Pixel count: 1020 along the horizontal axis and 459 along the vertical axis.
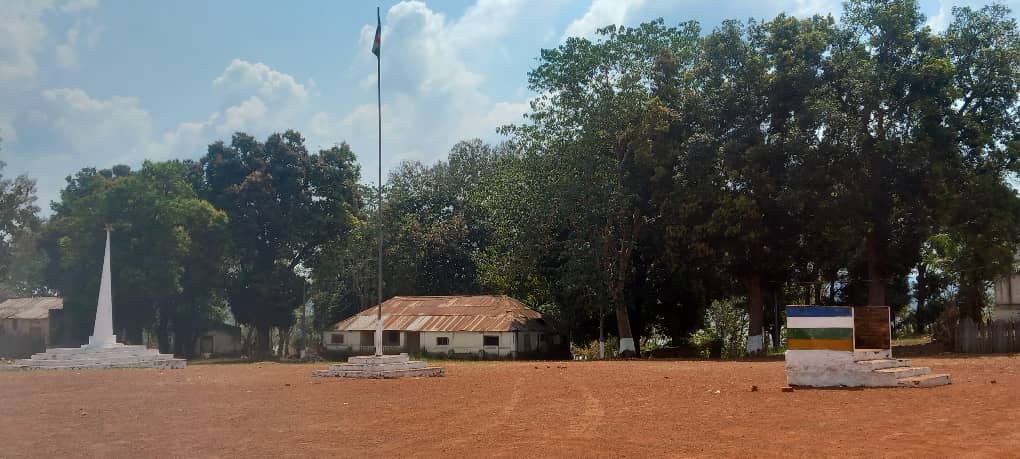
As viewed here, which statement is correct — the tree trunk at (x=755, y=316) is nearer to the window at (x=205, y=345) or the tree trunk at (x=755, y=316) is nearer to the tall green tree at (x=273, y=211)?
the tall green tree at (x=273, y=211)

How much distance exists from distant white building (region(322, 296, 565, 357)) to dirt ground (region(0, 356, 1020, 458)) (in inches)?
780

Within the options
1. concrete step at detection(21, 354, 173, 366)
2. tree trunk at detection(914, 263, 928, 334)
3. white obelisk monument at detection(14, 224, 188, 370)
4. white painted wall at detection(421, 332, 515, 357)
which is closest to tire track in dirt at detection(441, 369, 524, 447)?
white obelisk monument at detection(14, 224, 188, 370)

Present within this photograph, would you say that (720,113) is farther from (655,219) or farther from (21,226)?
(21,226)

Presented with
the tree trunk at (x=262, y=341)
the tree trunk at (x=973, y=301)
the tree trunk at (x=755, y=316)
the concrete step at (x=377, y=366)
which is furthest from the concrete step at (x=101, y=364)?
the tree trunk at (x=973, y=301)

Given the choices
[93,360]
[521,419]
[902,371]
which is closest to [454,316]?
[93,360]

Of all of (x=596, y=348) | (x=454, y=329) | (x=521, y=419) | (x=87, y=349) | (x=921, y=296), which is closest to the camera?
(x=521, y=419)

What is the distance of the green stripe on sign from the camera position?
16125 millimetres

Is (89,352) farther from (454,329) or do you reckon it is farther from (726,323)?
(726,323)

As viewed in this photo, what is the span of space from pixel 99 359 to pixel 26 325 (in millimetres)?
24322

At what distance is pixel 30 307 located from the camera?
49.8m

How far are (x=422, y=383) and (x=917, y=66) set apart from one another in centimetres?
2261

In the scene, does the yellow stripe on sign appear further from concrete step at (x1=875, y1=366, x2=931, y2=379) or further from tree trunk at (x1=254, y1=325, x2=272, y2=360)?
tree trunk at (x1=254, y1=325, x2=272, y2=360)

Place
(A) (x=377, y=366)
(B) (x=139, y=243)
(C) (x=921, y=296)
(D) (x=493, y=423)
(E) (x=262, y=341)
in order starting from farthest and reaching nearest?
(E) (x=262, y=341) < (C) (x=921, y=296) < (B) (x=139, y=243) < (A) (x=377, y=366) < (D) (x=493, y=423)

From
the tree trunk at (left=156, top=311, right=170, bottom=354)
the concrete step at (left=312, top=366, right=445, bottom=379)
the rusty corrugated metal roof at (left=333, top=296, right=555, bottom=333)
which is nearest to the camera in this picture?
the concrete step at (left=312, top=366, right=445, bottom=379)
